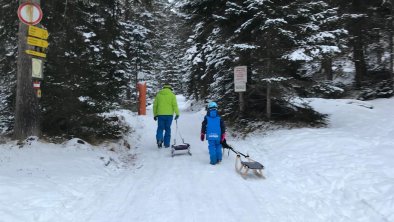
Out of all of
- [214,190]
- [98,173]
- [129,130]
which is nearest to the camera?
[214,190]

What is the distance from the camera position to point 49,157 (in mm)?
9617

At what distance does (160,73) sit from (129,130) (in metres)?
48.0

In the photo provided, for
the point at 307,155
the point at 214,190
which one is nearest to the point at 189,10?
the point at 307,155

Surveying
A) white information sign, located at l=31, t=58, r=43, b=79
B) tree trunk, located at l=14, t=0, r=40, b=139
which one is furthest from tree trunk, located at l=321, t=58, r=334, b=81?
Answer: tree trunk, located at l=14, t=0, r=40, b=139

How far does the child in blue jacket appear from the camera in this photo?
1033 cm

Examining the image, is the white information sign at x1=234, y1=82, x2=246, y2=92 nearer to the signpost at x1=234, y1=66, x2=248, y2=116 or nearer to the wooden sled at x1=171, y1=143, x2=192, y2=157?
the signpost at x1=234, y1=66, x2=248, y2=116

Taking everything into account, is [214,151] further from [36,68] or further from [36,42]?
[36,42]

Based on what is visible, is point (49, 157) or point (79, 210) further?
point (49, 157)

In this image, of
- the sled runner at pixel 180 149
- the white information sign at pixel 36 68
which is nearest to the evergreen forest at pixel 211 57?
the white information sign at pixel 36 68

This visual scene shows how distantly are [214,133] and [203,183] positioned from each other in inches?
89.3

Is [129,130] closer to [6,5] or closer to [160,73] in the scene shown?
[6,5]


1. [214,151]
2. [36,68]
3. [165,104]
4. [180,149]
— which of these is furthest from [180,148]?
[36,68]

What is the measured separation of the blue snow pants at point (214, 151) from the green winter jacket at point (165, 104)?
303 centimetres

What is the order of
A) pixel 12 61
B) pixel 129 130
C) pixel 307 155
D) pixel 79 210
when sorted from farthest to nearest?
pixel 129 130, pixel 12 61, pixel 307 155, pixel 79 210
